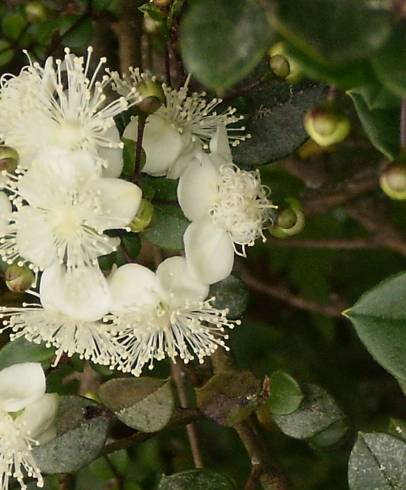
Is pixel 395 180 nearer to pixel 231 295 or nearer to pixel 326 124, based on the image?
pixel 326 124

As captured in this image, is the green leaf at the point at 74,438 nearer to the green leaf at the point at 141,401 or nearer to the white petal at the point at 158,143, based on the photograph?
the green leaf at the point at 141,401

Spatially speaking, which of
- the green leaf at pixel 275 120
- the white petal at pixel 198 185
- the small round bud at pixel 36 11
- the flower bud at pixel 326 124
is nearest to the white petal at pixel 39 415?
the white petal at pixel 198 185

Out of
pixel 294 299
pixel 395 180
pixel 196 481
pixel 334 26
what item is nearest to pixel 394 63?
pixel 334 26

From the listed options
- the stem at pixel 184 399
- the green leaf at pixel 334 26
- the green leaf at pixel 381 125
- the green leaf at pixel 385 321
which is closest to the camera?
the green leaf at pixel 334 26

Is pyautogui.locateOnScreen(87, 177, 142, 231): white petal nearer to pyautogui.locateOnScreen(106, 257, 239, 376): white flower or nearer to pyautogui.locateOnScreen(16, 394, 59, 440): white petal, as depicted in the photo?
pyautogui.locateOnScreen(106, 257, 239, 376): white flower

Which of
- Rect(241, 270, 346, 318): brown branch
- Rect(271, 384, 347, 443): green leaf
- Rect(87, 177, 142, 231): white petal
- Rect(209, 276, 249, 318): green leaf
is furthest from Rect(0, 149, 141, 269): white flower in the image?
Rect(241, 270, 346, 318): brown branch
